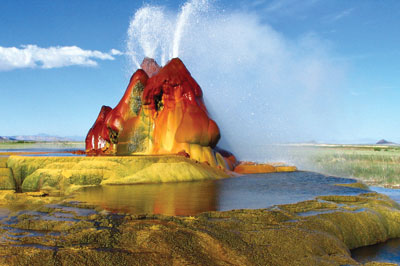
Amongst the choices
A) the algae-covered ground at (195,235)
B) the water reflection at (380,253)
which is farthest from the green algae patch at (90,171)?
the water reflection at (380,253)

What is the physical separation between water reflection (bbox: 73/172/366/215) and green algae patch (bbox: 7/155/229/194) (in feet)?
3.26

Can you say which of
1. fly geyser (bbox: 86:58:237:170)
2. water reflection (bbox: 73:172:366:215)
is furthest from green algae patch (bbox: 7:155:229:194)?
fly geyser (bbox: 86:58:237:170)

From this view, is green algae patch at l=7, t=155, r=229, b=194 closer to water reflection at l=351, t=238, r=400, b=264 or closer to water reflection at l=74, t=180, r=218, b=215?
water reflection at l=74, t=180, r=218, b=215

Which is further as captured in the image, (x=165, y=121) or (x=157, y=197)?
(x=165, y=121)

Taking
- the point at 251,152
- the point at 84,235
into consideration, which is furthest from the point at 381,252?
the point at 251,152

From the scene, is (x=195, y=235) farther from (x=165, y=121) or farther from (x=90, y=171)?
(x=165, y=121)

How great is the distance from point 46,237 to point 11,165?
38.8 ft

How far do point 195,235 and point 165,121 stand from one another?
1519cm

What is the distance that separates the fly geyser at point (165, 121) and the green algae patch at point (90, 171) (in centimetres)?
276

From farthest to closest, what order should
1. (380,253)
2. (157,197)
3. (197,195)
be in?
(197,195) → (157,197) → (380,253)

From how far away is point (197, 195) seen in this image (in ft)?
42.3

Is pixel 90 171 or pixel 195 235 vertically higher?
pixel 90 171

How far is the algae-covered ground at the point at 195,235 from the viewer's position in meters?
6.03

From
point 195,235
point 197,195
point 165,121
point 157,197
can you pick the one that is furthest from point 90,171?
point 195,235
